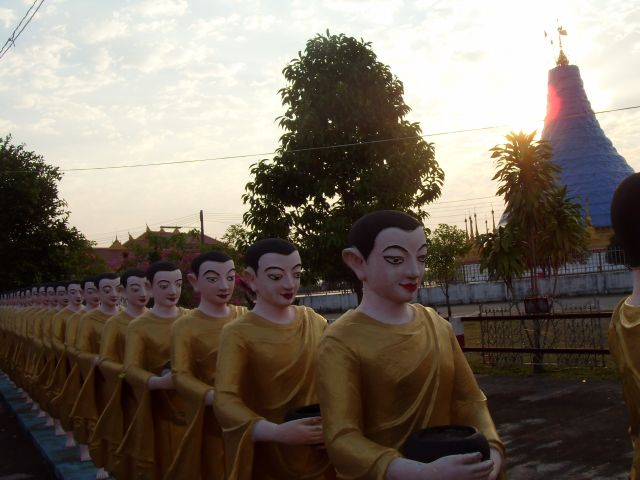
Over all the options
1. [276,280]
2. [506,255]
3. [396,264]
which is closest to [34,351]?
[506,255]

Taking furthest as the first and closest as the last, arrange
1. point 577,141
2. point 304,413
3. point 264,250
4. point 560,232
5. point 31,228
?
point 577,141, point 31,228, point 560,232, point 264,250, point 304,413

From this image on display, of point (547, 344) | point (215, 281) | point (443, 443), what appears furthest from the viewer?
point (547, 344)

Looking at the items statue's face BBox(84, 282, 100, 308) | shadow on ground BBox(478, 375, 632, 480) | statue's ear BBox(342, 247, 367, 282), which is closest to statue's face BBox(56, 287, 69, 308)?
statue's face BBox(84, 282, 100, 308)

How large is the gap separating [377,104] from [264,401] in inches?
345

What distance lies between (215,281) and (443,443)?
2.64 m

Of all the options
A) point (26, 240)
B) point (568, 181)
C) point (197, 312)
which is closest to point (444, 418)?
point (197, 312)

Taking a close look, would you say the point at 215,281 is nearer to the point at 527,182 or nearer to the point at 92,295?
the point at 92,295

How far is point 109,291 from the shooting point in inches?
285

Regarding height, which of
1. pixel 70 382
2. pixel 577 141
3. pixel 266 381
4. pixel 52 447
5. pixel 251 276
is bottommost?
pixel 52 447

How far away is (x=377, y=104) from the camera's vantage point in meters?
11.7

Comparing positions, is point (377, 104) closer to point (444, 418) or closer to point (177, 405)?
point (177, 405)

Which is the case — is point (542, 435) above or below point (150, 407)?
below

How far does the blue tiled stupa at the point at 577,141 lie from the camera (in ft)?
113

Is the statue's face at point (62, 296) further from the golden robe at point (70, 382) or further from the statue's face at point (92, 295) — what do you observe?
the statue's face at point (92, 295)
